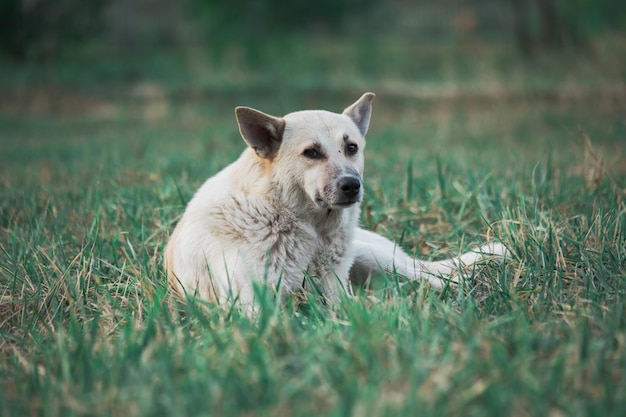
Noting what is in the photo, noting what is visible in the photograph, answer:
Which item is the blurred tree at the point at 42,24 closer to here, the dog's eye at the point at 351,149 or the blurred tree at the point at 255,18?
the blurred tree at the point at 255,18

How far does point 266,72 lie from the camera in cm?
1648

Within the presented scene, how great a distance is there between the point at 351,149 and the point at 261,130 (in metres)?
0.50

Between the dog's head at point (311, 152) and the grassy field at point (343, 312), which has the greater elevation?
the dog's head at point (311, 152)

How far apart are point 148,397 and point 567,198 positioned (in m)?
3.46

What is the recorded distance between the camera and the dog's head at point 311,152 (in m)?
3.56

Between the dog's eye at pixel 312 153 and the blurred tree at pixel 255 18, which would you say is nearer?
the dog's eye at pixel 312 153

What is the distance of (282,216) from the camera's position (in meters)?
3.65

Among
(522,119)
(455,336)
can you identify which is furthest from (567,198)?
(522,119)

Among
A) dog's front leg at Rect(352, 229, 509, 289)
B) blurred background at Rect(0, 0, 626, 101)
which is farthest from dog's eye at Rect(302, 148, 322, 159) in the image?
blurred background at Rect(0, 0, 626, 101)

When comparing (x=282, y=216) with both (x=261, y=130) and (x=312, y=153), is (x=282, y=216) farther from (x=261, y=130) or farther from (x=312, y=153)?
(x=261, y=130)

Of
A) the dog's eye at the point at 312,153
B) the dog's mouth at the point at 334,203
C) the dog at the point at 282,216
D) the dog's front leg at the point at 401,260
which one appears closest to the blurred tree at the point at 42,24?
the dog at the point at 282,216

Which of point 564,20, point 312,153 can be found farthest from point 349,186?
point 564,20

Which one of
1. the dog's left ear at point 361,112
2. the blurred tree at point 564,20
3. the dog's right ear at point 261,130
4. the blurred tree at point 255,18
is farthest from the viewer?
the blurred tree at point 255,18

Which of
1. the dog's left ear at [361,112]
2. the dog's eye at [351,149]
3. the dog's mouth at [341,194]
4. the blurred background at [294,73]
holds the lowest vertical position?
the blurred background at [294,73]
